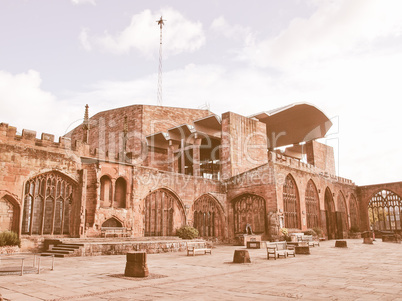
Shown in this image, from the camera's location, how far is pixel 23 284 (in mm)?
6688

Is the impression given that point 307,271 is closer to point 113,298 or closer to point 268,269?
point 268,269

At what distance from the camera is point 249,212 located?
24250 millimetres

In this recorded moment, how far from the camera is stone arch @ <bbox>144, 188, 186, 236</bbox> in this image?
21797mm

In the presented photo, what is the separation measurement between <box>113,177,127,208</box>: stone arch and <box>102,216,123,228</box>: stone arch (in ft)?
3.04

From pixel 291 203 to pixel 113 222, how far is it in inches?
515

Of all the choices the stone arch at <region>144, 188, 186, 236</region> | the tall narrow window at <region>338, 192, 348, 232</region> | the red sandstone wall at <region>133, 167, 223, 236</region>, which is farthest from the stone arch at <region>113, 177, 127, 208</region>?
the tall narrow window at <region>338, 192, 348, 232</region>

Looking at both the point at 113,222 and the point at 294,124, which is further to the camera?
the point at 294,124

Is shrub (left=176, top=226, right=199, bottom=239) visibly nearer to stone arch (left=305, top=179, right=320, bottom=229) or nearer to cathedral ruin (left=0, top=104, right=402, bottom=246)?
cathedral ruin (left=0, top=104, right=402, bottom=246)

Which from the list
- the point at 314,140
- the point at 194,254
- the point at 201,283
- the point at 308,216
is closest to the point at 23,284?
the point at 201,283

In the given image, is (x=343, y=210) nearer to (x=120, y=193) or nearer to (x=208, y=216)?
(x=208, y=216)

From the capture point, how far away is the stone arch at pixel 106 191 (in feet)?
61.0

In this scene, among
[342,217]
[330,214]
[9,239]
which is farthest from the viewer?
[342,217]

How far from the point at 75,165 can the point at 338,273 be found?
45.8 feet

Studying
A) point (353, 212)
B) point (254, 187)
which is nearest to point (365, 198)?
point (353, 212)
